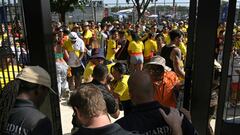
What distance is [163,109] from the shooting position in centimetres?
250

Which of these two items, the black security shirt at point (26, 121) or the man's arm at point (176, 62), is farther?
the man's arm at point (176, 62)

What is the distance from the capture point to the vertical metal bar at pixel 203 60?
2.84 m

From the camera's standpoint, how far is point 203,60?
2.99 m

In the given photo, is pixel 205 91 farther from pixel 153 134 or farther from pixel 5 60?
pixel 5 60

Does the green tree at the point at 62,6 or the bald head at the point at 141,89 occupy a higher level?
the green tree at the point at 62,6

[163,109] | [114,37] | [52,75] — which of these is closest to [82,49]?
[114,37]

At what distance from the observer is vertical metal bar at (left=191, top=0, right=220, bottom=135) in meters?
2.84

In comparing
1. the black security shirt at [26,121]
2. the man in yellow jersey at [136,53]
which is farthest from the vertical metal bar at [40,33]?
the man in yellow jersey at [136,53]

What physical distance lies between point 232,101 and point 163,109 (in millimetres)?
1891

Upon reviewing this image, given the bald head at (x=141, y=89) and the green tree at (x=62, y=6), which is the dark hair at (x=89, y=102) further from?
the green tree at (x=62, y=6)

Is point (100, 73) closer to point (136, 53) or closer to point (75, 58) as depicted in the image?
point (75, 58)

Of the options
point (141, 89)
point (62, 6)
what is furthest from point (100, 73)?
point (62, 6)

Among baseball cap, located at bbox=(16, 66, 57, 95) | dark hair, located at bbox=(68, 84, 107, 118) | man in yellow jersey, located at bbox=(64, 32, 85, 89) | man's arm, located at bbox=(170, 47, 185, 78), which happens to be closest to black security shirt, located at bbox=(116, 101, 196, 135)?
dark hair, located at bbox=(68, 84, 107, 118)

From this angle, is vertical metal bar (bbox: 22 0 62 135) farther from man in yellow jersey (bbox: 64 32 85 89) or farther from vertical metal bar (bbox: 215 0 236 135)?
man in yellow jersey (bbox: 64 32 85 89)
